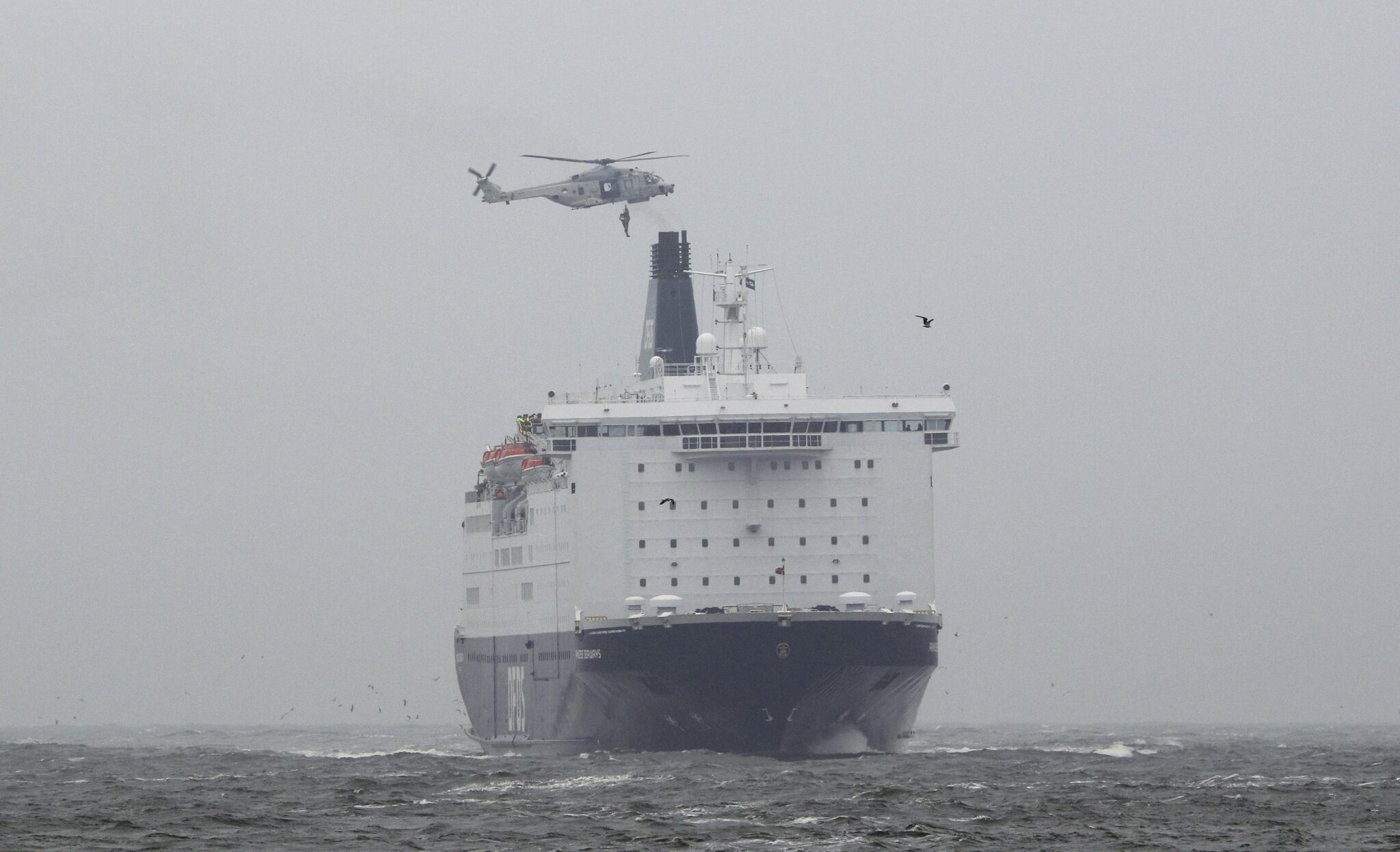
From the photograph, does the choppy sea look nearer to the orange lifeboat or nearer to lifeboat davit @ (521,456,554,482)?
lifeboat davit @ (521,456,554,482)

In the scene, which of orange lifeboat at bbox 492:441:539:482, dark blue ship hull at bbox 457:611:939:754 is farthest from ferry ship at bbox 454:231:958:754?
orange lifeboat at bbox 492:441:539:482

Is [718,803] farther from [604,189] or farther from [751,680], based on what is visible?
[604,189]

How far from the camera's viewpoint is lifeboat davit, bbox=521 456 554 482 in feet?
205

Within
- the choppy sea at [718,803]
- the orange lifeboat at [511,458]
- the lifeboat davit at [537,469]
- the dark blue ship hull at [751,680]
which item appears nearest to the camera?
the choppy sea at [718,803]

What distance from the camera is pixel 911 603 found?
57.0 metres

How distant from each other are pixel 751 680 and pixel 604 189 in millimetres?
23065

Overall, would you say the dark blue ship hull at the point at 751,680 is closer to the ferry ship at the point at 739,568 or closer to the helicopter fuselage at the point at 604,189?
the ferry ship at the point at 739,568

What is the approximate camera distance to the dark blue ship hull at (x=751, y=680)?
177ft

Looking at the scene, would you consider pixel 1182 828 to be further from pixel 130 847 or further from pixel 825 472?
pixel 825 472

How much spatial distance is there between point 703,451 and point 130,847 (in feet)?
78.5

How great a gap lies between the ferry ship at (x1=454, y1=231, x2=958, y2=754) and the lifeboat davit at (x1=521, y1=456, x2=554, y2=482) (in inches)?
60.0

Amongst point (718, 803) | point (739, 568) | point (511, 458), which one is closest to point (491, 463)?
point (511, 458)

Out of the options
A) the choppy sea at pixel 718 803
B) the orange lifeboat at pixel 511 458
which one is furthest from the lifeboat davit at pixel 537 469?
the choppy sea at pixel 718 803

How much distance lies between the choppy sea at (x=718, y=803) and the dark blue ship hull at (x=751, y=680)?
85 centimetres
